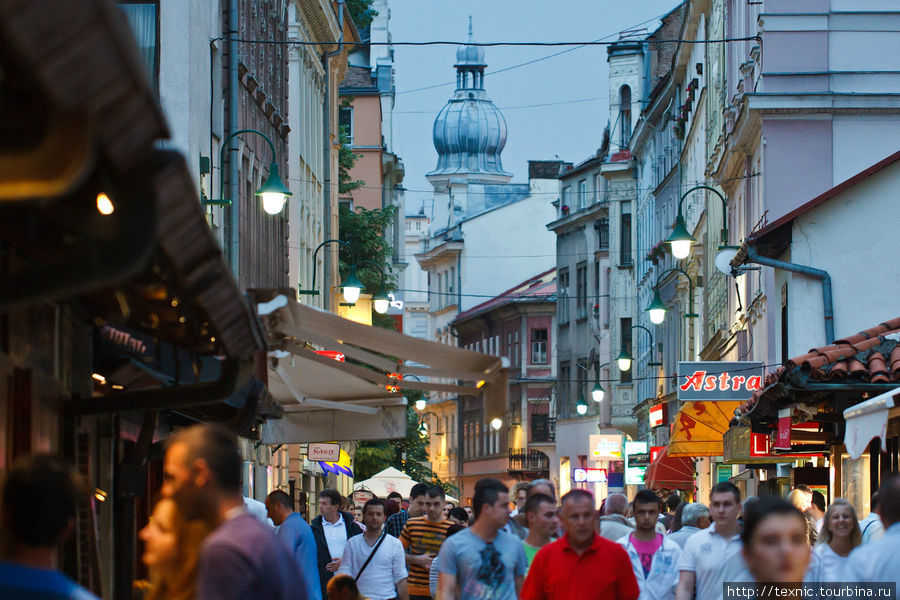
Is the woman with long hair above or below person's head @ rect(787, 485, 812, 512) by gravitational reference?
above

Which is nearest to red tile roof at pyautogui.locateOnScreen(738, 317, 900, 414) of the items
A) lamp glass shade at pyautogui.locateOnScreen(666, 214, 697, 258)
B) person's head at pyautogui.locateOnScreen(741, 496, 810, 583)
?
lamp glass shade at pyautogui.locateOnScreen(666, 214, 697, 258)

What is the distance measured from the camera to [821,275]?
80.6ft

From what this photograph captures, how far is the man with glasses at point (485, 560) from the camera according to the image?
31.6ft

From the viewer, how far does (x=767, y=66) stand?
2709 centimetres

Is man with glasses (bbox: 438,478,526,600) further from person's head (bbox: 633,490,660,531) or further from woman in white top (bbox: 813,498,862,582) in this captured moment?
person's head (bbox: 633,490,660,531)

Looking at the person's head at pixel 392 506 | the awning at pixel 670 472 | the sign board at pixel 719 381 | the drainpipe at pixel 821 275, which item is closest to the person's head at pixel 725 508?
the person's head at pixel 392 506

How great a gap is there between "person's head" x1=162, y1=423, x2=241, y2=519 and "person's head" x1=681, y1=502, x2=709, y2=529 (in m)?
9.60

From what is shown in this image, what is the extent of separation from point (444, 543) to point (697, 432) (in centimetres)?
2370

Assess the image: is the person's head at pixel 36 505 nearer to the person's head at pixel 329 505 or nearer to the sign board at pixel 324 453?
the person's head at pixel 329 505

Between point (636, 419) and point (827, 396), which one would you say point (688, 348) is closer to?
point (636, 419)

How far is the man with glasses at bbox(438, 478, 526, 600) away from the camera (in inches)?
380

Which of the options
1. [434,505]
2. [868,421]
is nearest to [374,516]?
[434,505]

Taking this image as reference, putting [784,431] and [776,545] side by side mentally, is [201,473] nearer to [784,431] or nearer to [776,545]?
[776,545]

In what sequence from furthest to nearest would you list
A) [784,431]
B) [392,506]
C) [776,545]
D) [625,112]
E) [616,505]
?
1. [625,112]
2. [392,506]
3. [784,431]
4. [616,505]
5. [776,545]
